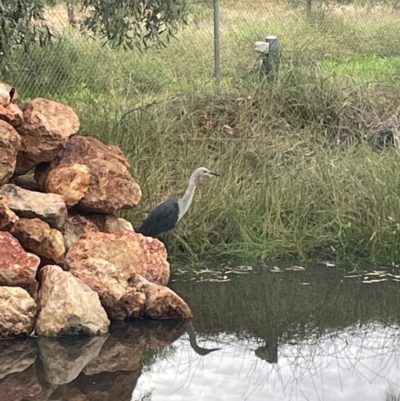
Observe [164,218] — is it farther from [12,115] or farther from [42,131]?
[12,115]

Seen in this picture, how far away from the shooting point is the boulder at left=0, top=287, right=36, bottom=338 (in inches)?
210

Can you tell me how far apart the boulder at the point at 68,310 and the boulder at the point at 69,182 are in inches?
37.9

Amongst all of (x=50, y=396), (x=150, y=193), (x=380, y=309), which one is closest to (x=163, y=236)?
(x=150, y=193)

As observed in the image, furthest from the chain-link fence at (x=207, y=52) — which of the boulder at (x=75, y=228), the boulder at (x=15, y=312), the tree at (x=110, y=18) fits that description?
the boulder at (x=15, y=312)

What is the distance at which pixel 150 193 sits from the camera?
7.82m

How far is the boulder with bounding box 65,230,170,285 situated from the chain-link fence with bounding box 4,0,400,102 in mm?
3368

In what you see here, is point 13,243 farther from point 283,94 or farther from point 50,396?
point 283,94

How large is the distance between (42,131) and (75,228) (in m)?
0.74

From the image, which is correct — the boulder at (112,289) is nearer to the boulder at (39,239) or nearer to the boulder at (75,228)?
the boulder at (39,239)

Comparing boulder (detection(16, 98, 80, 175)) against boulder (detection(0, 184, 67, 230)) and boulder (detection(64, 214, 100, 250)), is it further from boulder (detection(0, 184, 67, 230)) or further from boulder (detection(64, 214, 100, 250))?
boulder (detection(64, 214, 100, 250))

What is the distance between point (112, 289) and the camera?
571cm

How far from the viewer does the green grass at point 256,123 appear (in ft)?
23.9

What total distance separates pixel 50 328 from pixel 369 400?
6.35ft

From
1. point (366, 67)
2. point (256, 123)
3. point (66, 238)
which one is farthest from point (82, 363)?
point (366, 67)
